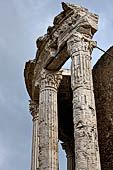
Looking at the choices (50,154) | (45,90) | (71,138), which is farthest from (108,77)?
(71,138)

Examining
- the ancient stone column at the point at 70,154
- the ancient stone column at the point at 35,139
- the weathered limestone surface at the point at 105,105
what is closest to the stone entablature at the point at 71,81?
the ancient stone column at the point at 35,139

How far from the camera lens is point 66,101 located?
51.8ft

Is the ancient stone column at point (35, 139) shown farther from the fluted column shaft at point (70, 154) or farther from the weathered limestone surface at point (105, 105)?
the fluted column shaft at point (70, 154)

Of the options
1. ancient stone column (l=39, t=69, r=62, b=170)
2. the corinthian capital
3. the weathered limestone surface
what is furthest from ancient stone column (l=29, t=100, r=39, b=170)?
the weathered limestone surface

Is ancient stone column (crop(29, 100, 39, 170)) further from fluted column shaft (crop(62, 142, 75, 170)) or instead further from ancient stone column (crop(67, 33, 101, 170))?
ancient stone column (crop(67, 33, 101, 170))

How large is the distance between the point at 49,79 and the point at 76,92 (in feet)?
9.50

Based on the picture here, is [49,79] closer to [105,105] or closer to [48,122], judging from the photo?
[48,122]

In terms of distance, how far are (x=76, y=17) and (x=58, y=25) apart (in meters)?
1.21

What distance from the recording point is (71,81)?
1023 cm

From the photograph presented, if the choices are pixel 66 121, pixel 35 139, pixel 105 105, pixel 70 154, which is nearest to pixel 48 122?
pixel 105 105

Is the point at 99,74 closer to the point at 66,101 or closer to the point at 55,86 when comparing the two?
the point at 55,86

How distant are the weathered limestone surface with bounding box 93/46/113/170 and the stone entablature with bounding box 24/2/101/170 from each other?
1.59 metres

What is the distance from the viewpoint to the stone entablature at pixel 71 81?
8867mm

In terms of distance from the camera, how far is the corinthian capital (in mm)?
12414
